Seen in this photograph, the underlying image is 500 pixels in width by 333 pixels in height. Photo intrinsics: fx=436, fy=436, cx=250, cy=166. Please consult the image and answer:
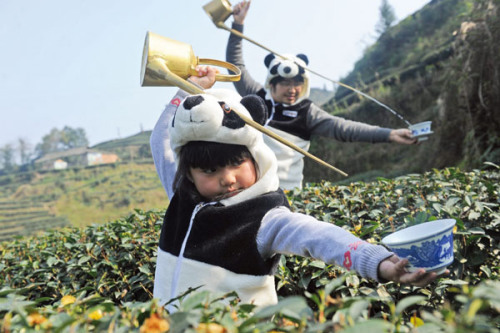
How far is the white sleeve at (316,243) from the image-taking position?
3.51 feet

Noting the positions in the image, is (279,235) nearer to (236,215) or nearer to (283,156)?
(236,215)

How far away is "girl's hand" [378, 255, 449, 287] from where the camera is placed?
99 cm

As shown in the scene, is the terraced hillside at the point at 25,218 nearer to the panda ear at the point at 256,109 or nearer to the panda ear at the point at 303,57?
the panda ear at the point at 303,57

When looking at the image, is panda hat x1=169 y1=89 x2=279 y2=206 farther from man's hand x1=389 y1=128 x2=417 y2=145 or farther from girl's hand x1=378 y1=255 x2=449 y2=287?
man's hand x1=389 y1=128 x2=417 y2=145

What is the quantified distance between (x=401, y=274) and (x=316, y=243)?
10.0 inches

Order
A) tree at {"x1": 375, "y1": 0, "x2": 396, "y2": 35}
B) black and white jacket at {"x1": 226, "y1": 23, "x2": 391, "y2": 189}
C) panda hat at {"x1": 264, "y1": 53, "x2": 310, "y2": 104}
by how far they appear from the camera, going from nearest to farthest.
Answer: black and white jacket at {"x1": 226, "y1": 23, "x2": 391, "y2": 189} → panda hat at {"x1": 264, "y1": 53, "x2": 310, "y2": 104} → tree at {"x1": 375, "y1": 0, "x2": 396, "y2": 35}

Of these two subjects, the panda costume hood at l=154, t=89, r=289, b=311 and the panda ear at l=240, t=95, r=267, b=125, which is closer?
the panda costume hood at l=154, t=89, r=289, b=311

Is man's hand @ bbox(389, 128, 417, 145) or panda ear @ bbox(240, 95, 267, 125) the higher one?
panda ear @ bbox(240, 95, 267, 125)

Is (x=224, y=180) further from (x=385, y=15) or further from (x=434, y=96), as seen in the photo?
(x=385, y=15)

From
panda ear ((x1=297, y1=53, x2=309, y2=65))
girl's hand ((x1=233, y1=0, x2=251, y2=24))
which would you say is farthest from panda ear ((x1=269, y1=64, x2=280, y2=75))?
girl's hand ((x1=233, y1=0, x2=251, y2=24))

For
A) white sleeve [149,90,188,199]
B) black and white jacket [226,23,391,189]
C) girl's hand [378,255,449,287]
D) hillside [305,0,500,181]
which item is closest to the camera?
girl's hand [378,255,449,287]

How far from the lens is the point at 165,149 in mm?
1920

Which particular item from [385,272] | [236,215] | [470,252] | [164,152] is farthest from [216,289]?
[470,252]

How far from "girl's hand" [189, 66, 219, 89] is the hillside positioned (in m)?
4.13
